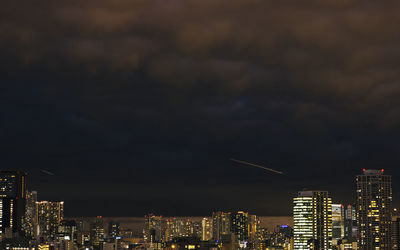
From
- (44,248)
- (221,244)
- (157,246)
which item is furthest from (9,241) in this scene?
(221,244)

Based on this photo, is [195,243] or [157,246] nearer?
[195,243]

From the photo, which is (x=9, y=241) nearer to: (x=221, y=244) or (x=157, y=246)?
(x=157, y=246)

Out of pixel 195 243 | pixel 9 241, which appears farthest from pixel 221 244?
pixel 9 241

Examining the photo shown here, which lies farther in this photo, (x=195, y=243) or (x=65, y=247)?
(x=65, y=247)

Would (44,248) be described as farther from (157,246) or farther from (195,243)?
(195,243)

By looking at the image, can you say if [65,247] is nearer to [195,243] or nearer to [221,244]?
Answer: [221,244]

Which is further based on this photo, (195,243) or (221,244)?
(221,244)

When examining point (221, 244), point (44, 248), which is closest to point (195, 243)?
point (221, 244)

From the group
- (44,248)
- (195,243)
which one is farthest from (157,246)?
(195,243)
